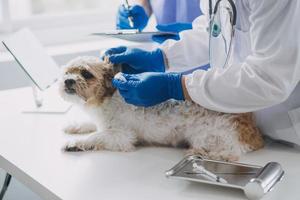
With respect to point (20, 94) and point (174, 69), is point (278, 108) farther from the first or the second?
point (20, 94)

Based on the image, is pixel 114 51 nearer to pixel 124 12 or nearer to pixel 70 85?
pixel 70 85

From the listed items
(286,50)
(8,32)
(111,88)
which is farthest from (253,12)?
(8,32)

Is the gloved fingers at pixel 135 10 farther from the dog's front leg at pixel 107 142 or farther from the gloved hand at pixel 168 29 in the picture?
the dog's front leg at pixel 107 142

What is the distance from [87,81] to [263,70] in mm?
474

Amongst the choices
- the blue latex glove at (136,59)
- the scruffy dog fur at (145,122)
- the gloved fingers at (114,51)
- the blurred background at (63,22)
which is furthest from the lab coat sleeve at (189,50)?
the blurred background at (63,22)

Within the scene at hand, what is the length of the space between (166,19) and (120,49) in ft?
2.37

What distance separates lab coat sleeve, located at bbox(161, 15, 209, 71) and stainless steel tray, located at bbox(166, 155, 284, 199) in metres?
0.51

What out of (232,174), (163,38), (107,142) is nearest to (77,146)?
(107,142)

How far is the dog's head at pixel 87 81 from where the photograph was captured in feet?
4.24

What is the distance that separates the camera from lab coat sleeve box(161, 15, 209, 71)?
1.57 meters

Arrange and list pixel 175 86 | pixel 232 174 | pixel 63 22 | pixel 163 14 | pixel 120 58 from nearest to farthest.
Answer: pixel 232 174, pixel 175 86, pixel 120 58, pixel 163 14, pixel 63 22

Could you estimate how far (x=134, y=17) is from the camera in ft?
6.47

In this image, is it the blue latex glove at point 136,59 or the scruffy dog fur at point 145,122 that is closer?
the scruffy dog fur at point 145,122

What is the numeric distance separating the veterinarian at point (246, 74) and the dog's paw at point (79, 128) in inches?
8.1
